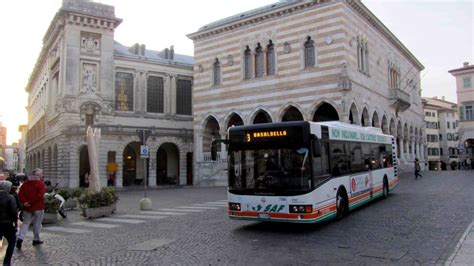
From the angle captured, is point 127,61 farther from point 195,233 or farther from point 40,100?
point 195,233

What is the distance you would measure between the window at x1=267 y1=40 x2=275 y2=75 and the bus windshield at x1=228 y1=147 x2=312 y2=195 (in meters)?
22.5

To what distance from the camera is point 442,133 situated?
277 feet

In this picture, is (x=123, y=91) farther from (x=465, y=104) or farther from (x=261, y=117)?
(x=465, y=104)

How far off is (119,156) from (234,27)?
51.8ft

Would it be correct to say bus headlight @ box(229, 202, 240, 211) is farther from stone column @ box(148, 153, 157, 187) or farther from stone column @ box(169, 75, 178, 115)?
stone column @ box(169, 75, 178, 115)

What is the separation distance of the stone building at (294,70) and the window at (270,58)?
80 millimetres

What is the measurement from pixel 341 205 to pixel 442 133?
8319 cm

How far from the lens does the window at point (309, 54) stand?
30062 mm

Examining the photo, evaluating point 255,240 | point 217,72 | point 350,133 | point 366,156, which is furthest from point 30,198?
point 217,72

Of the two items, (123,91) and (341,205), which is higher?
(123,91)

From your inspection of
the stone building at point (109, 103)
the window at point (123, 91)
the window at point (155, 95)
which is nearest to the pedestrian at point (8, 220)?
the stone building at point (109, 103)

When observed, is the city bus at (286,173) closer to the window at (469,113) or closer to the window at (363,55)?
the window at (363,55)

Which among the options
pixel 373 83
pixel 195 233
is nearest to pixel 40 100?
pixel 373 83

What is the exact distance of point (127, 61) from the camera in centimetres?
4162
